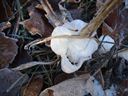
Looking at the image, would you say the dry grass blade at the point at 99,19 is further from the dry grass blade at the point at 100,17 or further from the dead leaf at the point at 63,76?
the dead leaf at the point at 63,76

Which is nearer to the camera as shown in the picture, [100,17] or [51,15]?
[100,17]

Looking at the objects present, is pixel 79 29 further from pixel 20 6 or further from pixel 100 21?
pixel 20 6

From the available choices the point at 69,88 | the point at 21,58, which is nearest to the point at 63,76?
the point at 69,88

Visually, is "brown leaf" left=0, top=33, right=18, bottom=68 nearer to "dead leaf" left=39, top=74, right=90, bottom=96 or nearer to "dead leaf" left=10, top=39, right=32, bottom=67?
"dead leaf" left=10, top=39, right=32, bottom=67

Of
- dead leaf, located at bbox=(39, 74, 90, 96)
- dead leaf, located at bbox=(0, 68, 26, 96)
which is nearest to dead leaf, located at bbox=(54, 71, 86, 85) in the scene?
dead leaf, located at bbox=(39, 74, 90, 96)

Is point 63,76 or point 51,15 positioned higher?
point 51,15

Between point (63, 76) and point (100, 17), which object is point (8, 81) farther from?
point (100, 17)
